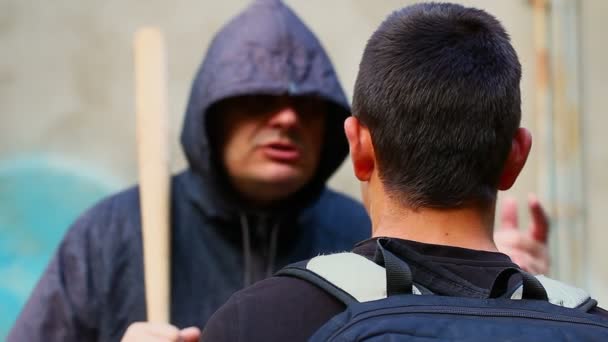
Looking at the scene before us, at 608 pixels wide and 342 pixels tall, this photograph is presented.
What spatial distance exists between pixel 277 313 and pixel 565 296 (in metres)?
0.41

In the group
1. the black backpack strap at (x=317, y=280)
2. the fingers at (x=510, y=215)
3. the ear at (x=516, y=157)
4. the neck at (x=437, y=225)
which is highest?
the ear at (x=516, y=157)

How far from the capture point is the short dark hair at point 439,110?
1.64 meters

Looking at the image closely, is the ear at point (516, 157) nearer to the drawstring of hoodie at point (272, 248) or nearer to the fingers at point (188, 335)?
the fingers at point (188, 335)

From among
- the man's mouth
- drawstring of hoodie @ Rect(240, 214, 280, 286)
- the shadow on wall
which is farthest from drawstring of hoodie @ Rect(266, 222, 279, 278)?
the shadow on wall

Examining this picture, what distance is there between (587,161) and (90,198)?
5.98ft

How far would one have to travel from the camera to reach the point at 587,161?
13.9ft

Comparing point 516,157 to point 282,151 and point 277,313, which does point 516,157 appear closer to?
point 277,313

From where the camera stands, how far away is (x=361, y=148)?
1.71 metres

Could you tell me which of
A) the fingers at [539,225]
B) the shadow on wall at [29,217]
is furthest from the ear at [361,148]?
the shadow on wall at [29,217]

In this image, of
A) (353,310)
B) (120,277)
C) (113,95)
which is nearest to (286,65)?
(120,277)

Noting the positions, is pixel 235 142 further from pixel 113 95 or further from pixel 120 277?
pixel 113 95

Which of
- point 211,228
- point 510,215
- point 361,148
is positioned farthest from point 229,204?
point 361,148

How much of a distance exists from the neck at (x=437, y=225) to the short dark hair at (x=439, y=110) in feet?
0.05

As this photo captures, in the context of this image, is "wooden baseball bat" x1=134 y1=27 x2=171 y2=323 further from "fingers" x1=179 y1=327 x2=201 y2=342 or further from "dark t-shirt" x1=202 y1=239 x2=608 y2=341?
"dark t-shirt" x1=202 y1=239 x2=608 y2=341
